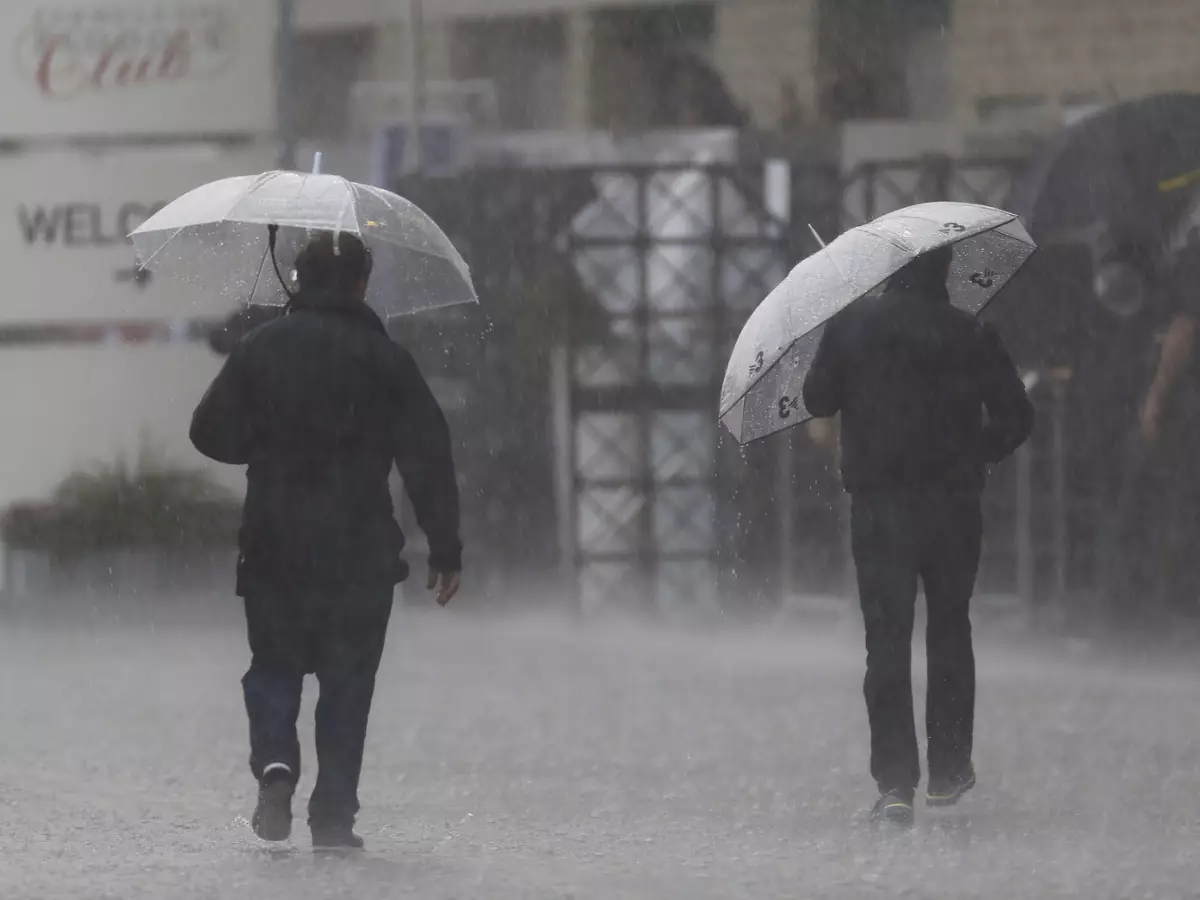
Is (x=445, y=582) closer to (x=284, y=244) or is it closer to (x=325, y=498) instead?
(x=325, y=498)

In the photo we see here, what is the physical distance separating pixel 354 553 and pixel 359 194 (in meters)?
0.98

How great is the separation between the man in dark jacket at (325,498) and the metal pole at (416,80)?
8.12 m

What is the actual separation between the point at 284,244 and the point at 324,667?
1.63 metres

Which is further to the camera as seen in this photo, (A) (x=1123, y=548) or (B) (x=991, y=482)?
(B) (x=991, y=482)

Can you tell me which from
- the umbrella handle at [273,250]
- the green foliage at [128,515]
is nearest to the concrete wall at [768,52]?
the green foliage at [128,515]

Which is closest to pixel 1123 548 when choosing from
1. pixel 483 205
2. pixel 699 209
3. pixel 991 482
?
pixel 991 482

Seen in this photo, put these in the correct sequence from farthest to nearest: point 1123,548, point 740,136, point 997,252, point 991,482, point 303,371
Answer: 1. point 740,136
2. point 991,482
3. point 1123,548
4. point 997,252
5. point 303,371

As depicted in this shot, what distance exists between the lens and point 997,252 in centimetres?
775

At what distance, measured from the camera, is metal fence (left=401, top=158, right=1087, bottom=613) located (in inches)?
551

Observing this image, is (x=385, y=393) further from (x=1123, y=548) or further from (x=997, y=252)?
(x=1123, y=548)

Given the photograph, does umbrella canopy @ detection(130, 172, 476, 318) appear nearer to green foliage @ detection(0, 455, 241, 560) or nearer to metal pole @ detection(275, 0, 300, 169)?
metal pole @ detection(275, 0, 300, 169)

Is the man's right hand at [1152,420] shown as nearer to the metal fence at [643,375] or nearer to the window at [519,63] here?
the metal fence at [643,375]

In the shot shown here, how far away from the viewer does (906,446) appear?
7117 mm

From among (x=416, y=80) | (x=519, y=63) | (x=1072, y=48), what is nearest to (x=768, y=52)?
(x=519, y=63)
